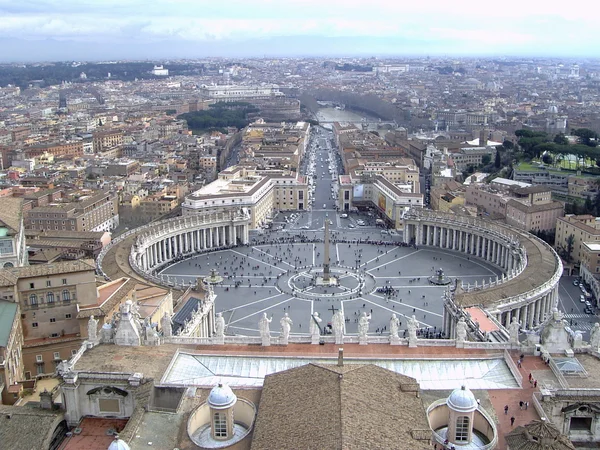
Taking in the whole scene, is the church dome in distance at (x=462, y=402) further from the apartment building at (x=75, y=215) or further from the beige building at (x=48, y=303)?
the apartment building at (x=75, y=215)

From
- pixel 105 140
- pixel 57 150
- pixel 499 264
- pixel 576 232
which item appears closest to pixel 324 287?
pixel 499 264

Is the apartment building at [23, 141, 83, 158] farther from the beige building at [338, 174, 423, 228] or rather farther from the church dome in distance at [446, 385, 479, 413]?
the church dome in distance at [446, 385, 479, 413]

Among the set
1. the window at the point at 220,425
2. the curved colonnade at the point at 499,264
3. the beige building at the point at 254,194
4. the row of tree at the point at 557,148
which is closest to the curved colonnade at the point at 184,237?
the beige building at the point at 254,194

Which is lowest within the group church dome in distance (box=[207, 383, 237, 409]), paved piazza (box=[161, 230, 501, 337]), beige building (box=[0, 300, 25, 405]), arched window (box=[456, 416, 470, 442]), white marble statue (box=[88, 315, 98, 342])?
paved piazza (box=[161, 230, 501, 337])

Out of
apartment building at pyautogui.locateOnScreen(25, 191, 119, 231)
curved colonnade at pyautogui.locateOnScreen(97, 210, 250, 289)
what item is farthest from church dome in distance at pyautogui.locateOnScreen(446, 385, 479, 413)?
apartment building at pyautogui.locateOnScreen(25, 191, 119, 231)

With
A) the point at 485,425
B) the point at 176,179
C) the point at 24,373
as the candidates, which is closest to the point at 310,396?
the point at 485,425

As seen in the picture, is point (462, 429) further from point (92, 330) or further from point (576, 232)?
point (576, 232)
